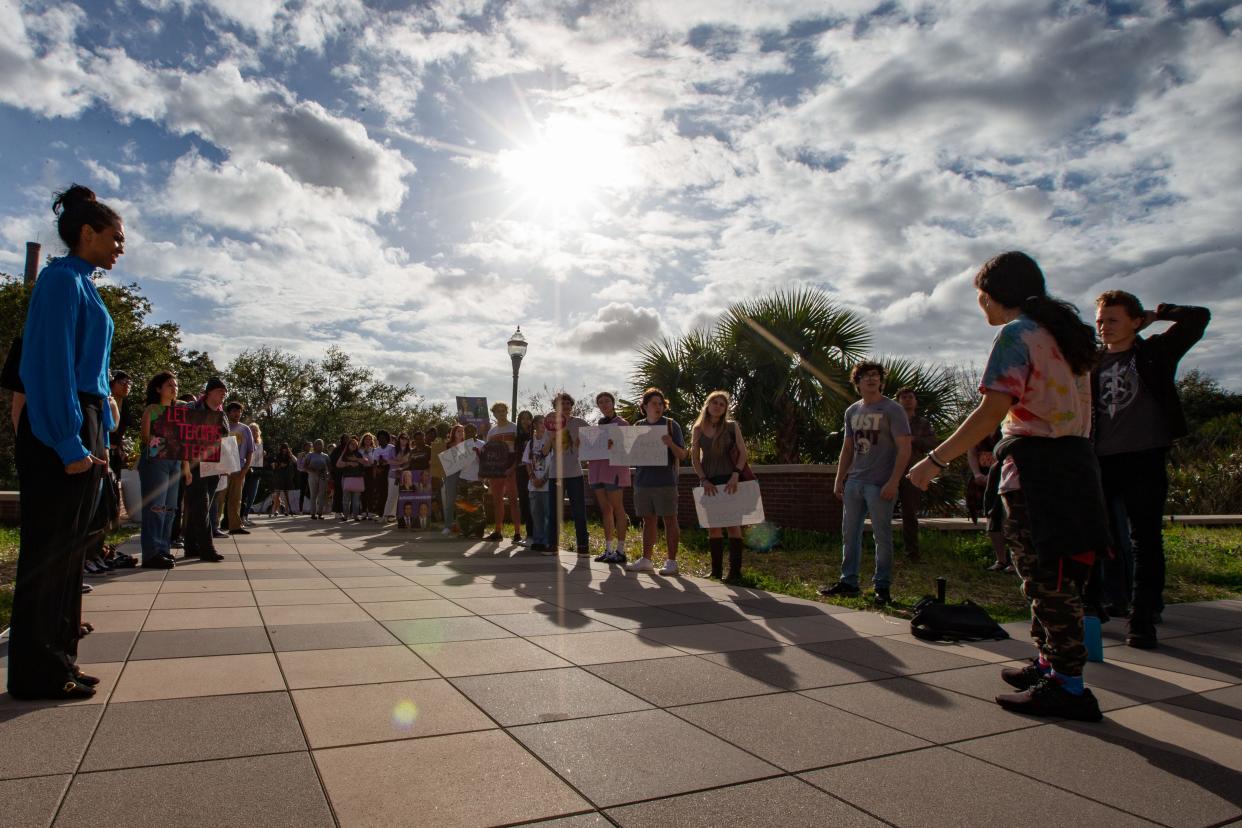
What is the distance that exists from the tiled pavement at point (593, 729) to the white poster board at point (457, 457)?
6556 mm

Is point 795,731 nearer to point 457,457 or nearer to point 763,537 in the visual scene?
point 763,537

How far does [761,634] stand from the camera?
481 centimetres

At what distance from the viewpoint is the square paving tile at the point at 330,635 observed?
425cm

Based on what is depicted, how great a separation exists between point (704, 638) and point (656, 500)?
11.4ft

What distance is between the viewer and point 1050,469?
10.7 ft

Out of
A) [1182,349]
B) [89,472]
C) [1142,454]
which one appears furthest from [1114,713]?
[89,472]

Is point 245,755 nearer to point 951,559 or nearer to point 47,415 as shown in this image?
point 47,415

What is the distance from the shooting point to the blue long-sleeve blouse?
3084mm

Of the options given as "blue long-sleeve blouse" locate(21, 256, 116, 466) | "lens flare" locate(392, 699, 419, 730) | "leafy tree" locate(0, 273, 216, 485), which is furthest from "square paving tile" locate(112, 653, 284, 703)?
"leafy tree" locate(0, 273, 216, 485)

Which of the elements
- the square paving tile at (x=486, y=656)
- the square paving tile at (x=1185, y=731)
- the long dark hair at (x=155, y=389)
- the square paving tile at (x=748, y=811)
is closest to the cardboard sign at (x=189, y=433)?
the long dark hair at (x=155, y=389)

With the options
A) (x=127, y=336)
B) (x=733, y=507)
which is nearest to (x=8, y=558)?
(x=733, y=507)

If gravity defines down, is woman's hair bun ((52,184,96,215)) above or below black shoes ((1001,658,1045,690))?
above

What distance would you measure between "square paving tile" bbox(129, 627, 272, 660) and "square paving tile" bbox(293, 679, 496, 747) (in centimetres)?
103

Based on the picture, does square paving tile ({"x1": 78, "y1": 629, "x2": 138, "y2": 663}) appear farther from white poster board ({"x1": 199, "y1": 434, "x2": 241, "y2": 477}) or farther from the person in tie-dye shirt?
the person in tie-dye shirt
